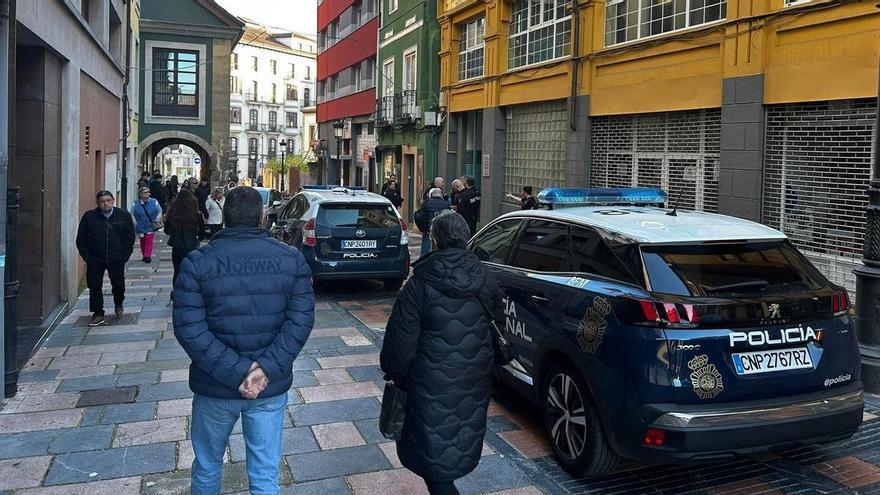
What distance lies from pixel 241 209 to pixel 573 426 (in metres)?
2.62

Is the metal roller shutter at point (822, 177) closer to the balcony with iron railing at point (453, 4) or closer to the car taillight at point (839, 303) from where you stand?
the car taillight at point (839, 303)

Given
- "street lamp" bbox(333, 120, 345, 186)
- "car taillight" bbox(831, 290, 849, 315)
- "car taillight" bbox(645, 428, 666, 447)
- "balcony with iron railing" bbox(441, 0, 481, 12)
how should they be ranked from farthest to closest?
"street lamp" bbox(333, 120, 345, 186)
"balcony with iron railing" bbox(441, 0, 481, 12)
"car taillight" bbox(831, 290, 849, 315)
"car taillight" bbox(645, 428, 666, 447)

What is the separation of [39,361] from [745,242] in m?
6.67

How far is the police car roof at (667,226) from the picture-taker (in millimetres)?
4734

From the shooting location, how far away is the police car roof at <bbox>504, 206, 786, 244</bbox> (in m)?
4.73

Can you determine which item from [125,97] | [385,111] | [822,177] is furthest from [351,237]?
[385,111]

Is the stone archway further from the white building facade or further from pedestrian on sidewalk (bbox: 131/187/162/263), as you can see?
the white building facade

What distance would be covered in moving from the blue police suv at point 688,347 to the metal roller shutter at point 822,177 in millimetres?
5141

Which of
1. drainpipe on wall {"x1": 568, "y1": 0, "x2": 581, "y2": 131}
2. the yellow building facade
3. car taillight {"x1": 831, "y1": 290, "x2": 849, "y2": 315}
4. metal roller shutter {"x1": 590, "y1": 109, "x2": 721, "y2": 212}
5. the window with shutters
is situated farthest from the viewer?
the window with shutters

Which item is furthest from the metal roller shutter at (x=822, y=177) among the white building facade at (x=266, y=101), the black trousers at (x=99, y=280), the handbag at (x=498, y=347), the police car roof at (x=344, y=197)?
the white building facade at (x=266, y=101)

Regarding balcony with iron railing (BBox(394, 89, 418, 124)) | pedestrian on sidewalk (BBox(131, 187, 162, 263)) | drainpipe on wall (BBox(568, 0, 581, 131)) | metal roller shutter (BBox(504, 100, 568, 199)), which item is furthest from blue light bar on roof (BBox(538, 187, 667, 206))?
balcony with iron railing (BBox(394, 89, 418, 124))

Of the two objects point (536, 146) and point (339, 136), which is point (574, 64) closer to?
point (536, 146)

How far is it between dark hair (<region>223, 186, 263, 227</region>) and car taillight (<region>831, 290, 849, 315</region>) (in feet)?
11.3

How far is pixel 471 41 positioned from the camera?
21.7 meters
